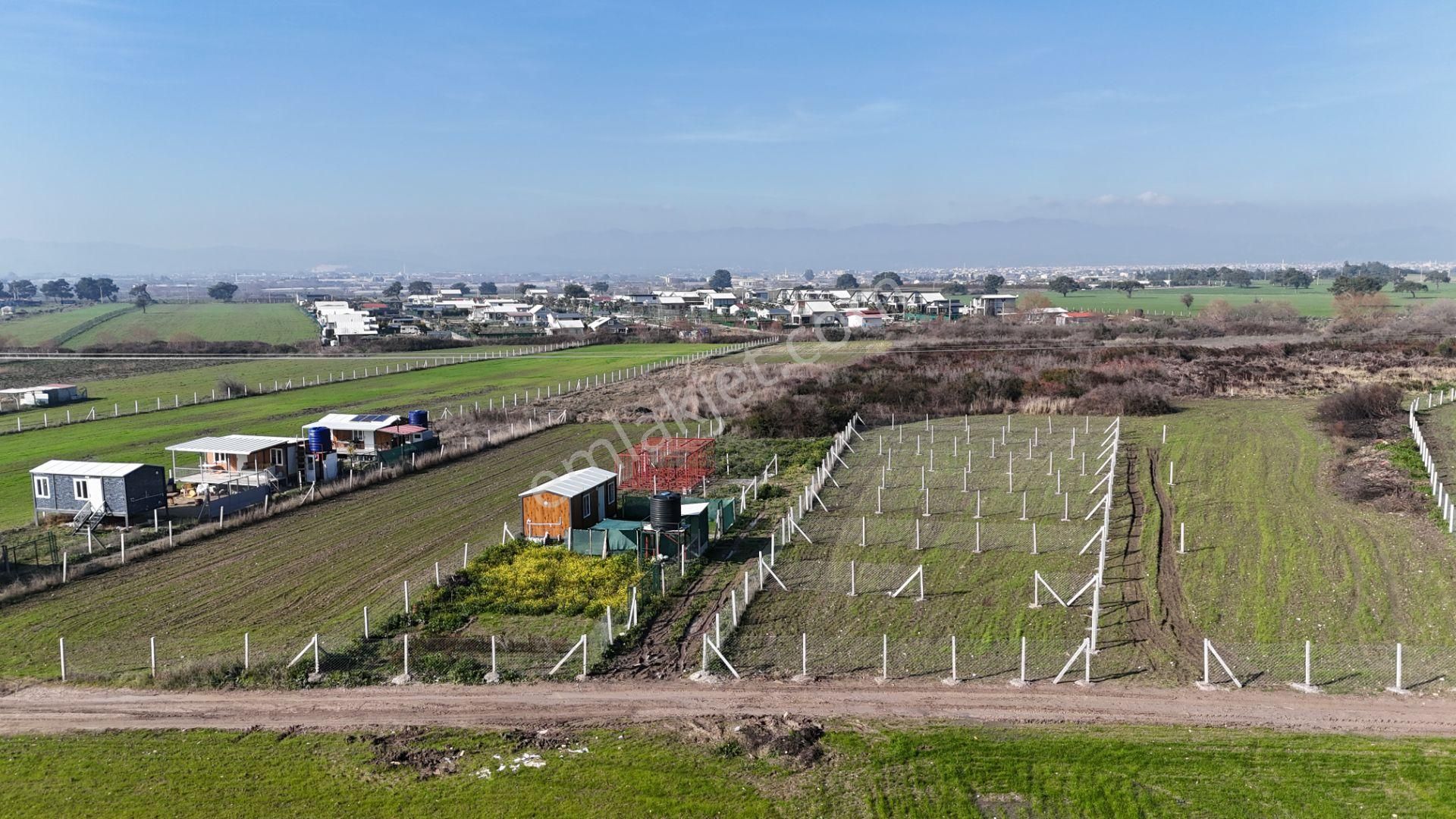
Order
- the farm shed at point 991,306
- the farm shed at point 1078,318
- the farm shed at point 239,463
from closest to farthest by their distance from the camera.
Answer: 1. the farm shed at point 239,463
2. the farm shed at point 1078,318
3. the farm shed at point 991,306

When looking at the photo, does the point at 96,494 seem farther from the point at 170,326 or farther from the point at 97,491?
the point at 170,326

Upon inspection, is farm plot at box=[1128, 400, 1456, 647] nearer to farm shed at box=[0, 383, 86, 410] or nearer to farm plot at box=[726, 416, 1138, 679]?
farm plot at box=[726, 416, 1138, 679]

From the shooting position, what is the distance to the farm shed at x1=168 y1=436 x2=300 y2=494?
102 ft

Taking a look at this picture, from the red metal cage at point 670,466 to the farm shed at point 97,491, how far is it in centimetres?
1241

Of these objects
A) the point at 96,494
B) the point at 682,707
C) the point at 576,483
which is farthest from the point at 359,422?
the point at 682,707

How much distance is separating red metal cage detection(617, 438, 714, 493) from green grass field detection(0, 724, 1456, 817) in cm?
1548

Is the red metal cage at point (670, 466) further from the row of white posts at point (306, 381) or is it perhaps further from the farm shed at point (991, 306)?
the farm shed at point (991, 306)

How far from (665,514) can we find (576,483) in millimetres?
3539

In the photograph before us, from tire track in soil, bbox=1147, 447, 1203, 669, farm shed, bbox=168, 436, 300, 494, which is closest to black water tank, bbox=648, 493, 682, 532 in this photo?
tire track in soil, bbox=1147, 447, 1203, 669

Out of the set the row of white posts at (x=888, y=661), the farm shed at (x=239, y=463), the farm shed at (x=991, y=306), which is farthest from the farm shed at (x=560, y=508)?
the farm shed at (x=991, y=306)

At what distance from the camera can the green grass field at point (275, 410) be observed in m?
37.4

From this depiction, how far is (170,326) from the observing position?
397 ft

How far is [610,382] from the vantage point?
201ft

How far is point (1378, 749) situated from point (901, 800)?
667 cm
